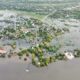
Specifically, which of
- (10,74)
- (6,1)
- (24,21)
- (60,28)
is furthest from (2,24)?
(6,1)

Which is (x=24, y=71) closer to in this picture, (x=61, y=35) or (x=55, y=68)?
(x=55, y=68)

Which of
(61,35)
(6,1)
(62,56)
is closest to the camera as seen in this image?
(62,56)

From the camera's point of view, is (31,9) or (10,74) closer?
(10,74)

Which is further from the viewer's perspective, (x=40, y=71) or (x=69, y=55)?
(x=69, y=55)

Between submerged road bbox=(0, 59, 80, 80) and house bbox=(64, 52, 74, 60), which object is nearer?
submerged road bbox=(0, 59, 80, 80)

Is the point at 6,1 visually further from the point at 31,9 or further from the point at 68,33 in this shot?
the point at 68,33

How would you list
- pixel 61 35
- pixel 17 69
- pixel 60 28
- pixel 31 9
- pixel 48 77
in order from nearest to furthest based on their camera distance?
pixel 48 77
pixel 17 69
pixel 61 35
pixel 60 28
pixel 31 9

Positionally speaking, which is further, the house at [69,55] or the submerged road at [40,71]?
the house at [69,55]
